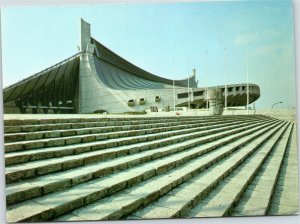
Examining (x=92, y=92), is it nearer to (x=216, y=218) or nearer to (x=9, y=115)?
(x=9, y=115)

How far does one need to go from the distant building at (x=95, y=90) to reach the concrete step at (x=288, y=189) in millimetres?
1009

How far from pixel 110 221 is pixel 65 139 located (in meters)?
1.29

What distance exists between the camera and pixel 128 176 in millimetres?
2934

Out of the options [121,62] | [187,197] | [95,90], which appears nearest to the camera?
[187,197]

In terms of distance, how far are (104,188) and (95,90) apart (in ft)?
23.2

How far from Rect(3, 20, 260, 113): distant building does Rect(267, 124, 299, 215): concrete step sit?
1.01 meters

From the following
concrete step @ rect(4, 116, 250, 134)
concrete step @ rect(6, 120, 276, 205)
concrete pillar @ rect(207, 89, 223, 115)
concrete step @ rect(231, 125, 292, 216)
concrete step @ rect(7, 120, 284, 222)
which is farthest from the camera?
concrete pillar @ rect(207, 89, 223, 115)

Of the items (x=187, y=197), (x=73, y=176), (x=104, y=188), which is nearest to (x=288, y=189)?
(x=187, y=197)

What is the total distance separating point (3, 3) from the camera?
11.4 feet

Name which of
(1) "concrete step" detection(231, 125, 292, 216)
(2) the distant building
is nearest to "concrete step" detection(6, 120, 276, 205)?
(1) "concrete step" detection(231, 125, 292, 216)

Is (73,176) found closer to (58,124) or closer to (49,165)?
(49,165)

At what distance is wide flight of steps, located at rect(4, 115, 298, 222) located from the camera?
2.49m

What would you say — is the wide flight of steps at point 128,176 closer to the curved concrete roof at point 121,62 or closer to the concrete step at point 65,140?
the concrete step at point 65,140

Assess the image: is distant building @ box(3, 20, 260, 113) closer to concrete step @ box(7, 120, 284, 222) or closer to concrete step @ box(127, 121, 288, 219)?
concrete step @ box(127, 121, 288, 219)
